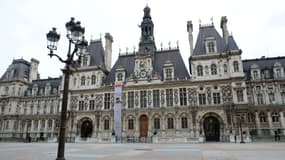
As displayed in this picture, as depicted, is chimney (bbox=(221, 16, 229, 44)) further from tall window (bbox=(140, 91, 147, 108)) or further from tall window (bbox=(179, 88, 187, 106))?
tall window (bbox=(140, 91, 147, 108))

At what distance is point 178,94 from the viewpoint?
34.8m

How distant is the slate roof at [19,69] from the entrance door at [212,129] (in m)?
45.3

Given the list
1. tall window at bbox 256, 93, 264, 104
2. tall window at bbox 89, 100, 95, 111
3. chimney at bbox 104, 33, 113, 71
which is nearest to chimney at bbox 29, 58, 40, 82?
chimney at bbox 104, 33, 113, 71

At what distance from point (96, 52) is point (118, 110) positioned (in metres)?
15.5

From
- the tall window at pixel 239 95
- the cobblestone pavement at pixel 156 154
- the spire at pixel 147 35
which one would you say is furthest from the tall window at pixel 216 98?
the cobblestone pavement at pixel 156 154

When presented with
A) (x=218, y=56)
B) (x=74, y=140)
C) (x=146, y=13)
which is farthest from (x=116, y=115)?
(x=146, y=13)

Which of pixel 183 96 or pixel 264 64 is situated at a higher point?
pixel 264 64

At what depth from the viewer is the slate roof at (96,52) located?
4316 centimetres

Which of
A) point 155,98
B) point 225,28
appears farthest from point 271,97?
point 155,98

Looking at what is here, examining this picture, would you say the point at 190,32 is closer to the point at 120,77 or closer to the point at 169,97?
the point at 169,97

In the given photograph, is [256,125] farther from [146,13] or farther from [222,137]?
[146,13]

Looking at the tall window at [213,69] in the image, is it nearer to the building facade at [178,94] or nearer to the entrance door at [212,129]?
the building facade at [178,94]

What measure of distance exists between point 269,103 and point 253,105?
2.60 meters

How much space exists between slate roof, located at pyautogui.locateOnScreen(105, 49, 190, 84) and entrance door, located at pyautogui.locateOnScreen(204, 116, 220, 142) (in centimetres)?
812
